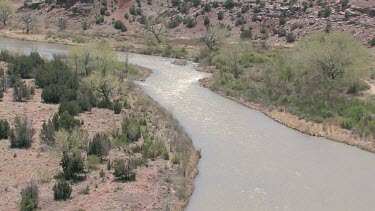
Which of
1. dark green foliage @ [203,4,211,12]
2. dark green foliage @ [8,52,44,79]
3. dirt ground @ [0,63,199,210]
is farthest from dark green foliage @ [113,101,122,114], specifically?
dark green foliage @ [203,4,211,12]

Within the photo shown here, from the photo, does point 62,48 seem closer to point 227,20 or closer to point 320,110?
point 227,20

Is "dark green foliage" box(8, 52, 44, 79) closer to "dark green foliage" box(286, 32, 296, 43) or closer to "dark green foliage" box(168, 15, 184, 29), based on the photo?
"dark green foliage" box(286, 32, 296, 43)

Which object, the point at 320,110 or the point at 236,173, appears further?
the point at 320,110

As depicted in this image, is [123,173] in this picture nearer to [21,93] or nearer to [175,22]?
[21,93]

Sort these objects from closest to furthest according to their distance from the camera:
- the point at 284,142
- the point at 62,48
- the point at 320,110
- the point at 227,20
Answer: the point at 284,142, the point at 320,110, the point at 62,48, the point at 227,20

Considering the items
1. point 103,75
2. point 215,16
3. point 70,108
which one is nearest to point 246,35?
point 215,16

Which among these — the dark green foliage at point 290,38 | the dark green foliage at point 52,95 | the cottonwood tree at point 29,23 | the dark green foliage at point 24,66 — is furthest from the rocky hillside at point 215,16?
the dark green foliage at point 52,95

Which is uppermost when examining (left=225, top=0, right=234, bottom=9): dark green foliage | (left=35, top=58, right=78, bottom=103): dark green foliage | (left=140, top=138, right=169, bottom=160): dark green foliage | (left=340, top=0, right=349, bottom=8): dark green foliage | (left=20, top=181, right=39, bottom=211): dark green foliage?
(left=340, top=0, right=349, bottom=8): dark green foliage

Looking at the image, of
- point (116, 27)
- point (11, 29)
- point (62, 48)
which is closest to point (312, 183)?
point (62, 48)
